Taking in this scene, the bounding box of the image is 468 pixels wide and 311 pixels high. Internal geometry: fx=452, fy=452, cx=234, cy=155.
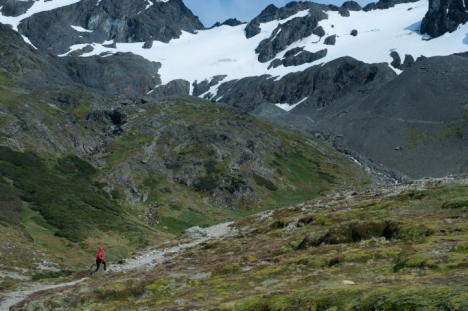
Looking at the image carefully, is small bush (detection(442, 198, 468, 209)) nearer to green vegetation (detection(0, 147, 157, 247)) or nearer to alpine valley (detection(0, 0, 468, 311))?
alpine valley (detection(0, 0, 468, 311))

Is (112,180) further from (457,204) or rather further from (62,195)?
(457,204)

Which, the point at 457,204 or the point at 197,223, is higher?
the point at 457,204

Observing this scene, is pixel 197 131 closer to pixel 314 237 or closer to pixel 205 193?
pixel 205 193

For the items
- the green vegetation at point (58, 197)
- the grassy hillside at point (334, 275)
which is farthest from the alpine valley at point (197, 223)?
the green vegetation at point (58, 197)

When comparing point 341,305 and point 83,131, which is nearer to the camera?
point 341,305

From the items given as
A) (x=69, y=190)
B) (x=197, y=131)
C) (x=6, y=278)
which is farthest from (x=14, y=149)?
(x=6, y=278)

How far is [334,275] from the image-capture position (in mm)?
26734

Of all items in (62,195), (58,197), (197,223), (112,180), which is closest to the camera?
(58,197)

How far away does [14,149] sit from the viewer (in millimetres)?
132125

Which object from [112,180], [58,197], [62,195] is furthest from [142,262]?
[112,180]

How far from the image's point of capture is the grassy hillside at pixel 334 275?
1778 cm

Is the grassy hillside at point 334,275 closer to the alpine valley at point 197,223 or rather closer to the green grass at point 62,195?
the alpine valley at point 197,223

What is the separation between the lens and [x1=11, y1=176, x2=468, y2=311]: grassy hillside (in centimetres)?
1778

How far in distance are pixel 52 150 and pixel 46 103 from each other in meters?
43.6
